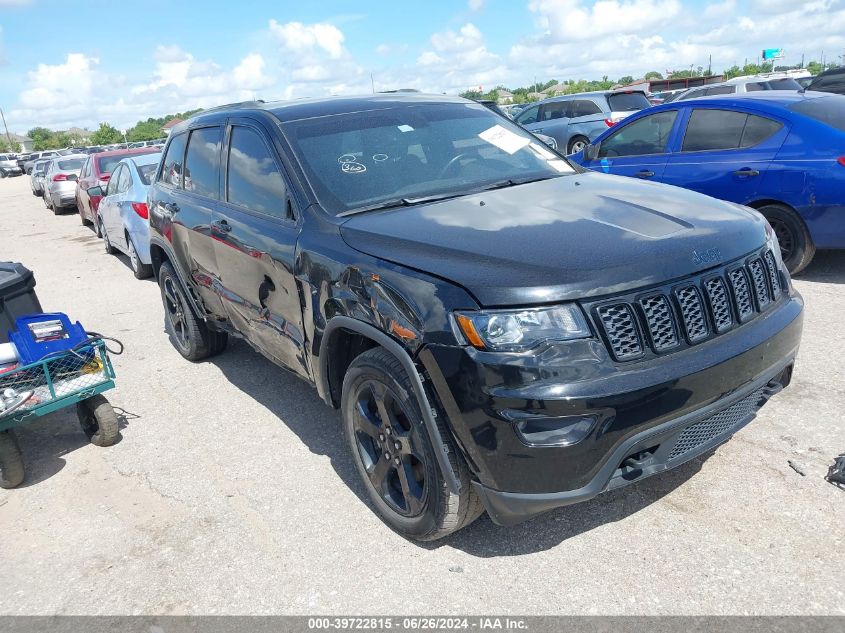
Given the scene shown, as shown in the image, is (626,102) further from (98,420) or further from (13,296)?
(98,420)

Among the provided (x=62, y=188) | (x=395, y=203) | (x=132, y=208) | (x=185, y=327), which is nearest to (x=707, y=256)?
(x=395, y=203)

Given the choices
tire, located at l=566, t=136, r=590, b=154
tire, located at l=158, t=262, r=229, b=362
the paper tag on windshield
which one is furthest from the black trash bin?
tire, located at l=566, t=136, r=590, b=154

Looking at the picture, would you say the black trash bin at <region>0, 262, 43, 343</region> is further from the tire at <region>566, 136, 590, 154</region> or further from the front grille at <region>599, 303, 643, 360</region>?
the tire at <region>566, 136, 590, 154</region>

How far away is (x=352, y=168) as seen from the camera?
3514 millimetres

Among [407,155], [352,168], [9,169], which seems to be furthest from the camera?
[9,169]

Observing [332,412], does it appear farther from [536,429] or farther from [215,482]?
[536,429]

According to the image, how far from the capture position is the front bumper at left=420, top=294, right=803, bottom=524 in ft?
7.67

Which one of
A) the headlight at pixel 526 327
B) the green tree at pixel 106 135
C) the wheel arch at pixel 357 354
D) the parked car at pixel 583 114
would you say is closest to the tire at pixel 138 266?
the wheel arch at pixel 357 354

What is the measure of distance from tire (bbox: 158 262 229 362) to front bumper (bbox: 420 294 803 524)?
3337mm

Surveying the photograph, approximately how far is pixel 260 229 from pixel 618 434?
7.24ft

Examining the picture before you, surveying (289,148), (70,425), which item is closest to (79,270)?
(70,425)

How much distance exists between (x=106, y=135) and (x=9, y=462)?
100683 mm

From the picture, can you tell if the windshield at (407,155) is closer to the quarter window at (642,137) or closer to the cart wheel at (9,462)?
the cart wheel at (9,462)

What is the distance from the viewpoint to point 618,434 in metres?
2.38
